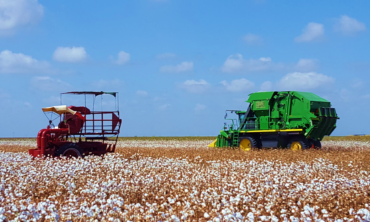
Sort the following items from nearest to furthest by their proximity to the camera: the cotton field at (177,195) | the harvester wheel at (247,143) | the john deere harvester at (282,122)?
the cotton field at (177,195), the john deere harvester at (282,122), the harvester wheel at (247,143)

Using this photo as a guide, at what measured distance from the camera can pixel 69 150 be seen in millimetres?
15812

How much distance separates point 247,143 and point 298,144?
136 inches

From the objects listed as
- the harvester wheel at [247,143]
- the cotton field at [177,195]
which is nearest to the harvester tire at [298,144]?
the harvester wheel at [247,143]

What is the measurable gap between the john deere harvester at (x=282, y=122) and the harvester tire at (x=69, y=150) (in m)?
11.6

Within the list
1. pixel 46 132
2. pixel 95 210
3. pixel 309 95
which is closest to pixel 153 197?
pixel 95 210

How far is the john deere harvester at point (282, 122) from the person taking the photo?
2191 centimetres

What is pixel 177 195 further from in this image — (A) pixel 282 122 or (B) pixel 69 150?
(A) pixel 282 122

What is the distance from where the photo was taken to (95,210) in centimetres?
633

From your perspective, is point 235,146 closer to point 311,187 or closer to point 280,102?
point 280,102

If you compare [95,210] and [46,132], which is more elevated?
[46,132]

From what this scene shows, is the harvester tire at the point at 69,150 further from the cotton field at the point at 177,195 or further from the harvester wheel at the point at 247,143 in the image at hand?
the harvester wheel at the point at 247,143

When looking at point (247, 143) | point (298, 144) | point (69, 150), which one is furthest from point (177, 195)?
point (247, 143)

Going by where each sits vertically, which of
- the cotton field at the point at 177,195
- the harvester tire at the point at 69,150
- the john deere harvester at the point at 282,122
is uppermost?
the john deere harvester at the point at 282,122

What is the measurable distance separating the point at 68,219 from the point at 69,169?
5.80 metres
